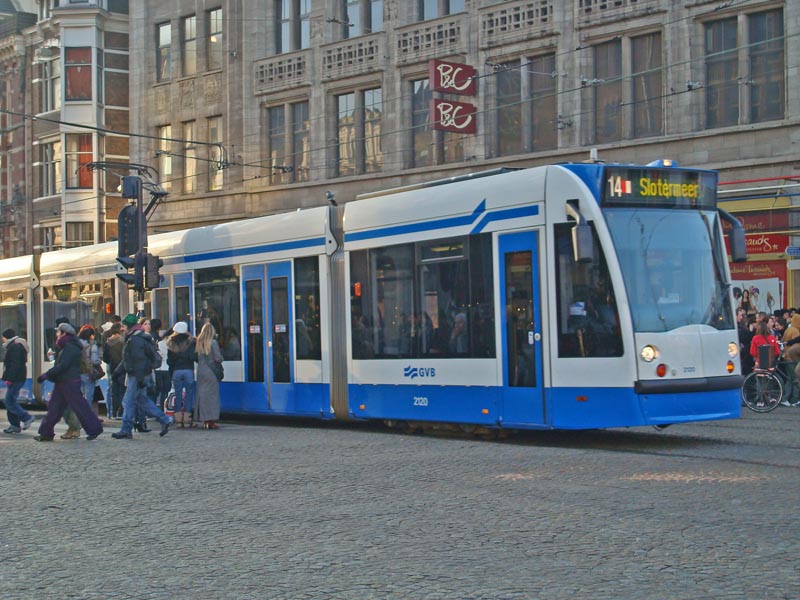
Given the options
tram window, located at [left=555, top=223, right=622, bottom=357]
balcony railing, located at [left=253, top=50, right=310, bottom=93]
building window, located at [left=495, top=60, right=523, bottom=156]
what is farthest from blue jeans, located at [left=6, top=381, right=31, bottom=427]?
balcony railing, located at [left=253, top=50, right=310, bottom=93]

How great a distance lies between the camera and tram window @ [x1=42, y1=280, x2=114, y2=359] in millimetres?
21891

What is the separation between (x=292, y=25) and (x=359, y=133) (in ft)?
15.7

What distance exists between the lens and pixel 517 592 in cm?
623

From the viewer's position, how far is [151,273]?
1930 centimetres

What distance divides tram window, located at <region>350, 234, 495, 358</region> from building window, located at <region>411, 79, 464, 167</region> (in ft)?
53.7

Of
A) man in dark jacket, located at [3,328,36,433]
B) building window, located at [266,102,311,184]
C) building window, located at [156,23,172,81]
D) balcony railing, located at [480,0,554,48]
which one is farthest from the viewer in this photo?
Answer: building window, located at [156,23,172,81]

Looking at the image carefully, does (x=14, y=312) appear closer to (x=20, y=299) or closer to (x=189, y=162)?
(x=20, y=299)

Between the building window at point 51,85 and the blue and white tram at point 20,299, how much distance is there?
22.6 metres

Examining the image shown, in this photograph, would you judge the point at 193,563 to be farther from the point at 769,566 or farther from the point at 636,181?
the point at 636,181

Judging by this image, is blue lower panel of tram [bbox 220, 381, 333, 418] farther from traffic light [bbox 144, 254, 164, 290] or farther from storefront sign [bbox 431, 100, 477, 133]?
storefront sign [bbox 431, 100, 477, 133]

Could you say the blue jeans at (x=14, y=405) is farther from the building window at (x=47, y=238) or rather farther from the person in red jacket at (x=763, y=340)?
the building window at (x=47, y=238)

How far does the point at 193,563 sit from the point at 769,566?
129 inches

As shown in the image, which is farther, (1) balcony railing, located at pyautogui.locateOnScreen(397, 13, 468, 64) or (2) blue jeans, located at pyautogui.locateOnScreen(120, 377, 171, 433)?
(1) balcony railing, located at pyautogui.locateOnScreen(397, 13, 468, 64)

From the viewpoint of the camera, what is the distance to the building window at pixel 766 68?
25.3 metres
